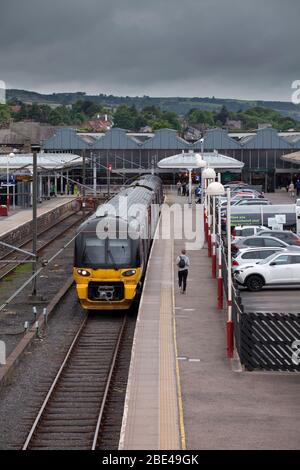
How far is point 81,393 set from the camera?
18359mm

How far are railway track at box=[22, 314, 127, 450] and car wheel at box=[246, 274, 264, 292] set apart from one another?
5.50 metres

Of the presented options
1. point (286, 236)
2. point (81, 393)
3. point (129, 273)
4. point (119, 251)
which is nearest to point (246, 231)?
point (286, 236)

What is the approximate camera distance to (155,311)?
955 inches

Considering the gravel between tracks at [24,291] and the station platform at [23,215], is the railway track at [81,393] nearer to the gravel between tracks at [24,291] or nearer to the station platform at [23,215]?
the gravel between tracks at [24,291]

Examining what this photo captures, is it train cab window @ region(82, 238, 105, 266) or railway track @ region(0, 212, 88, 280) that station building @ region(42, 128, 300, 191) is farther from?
train cab window @ region(82, 238, 105, 266)

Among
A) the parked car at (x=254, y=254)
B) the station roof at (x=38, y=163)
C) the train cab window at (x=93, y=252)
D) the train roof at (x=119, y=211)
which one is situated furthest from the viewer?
the station roof at (x=38, y=163)

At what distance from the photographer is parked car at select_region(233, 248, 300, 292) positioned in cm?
2878

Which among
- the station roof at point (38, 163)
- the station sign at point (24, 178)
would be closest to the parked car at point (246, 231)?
the station sign at point (24, 178)

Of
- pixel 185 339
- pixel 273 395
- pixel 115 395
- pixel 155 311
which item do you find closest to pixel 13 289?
pixel 155 311

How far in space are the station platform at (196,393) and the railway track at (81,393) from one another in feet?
2.95

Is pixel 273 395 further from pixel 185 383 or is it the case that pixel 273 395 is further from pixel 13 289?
pixel 13 289

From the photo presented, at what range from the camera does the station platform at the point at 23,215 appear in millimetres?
49094

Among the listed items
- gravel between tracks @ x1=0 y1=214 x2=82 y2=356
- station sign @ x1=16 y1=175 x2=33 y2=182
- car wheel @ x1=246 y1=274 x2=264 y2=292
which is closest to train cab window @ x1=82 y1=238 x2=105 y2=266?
gravel between tracks @ x1=0 y1=214 x2=82 y2=356
